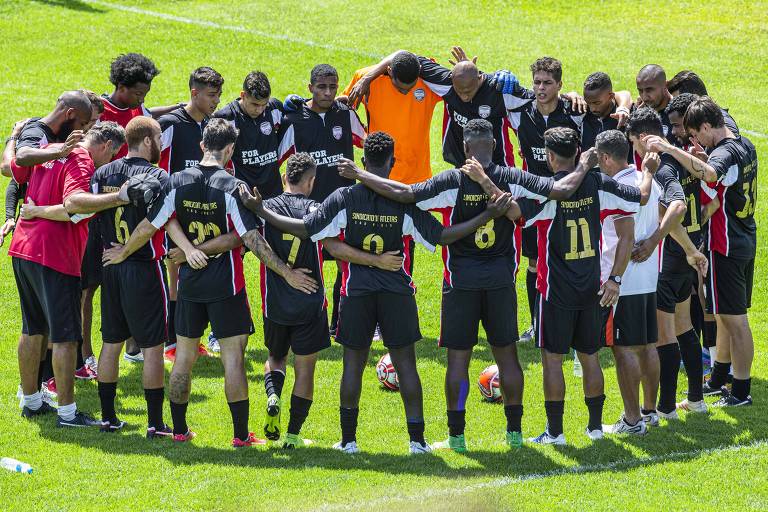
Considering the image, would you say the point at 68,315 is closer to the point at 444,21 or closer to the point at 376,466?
the point at 376,466

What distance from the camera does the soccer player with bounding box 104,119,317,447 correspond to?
8.58 m

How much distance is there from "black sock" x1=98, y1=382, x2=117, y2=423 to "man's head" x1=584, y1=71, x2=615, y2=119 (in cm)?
567

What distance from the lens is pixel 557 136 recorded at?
8734 millimetres

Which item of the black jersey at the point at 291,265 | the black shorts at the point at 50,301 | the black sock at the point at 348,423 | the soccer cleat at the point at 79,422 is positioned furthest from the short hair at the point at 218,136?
the soccer cleat at the point at 79,422

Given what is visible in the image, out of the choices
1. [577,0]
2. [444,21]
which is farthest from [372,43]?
[577,0]

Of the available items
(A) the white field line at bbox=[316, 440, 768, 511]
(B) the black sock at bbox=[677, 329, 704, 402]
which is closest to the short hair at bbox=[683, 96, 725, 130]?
(B) the black sock at bbox=[677, 329, 704, 402]

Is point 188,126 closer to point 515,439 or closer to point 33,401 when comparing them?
point 33,401

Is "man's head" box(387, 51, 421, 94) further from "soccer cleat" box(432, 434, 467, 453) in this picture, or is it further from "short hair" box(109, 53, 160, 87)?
"soccer cleat" box(432, 434, 467, 453)

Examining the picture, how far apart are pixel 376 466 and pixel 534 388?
2.79 meters

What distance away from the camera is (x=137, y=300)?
902 centimetres

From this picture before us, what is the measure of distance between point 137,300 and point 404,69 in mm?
4299

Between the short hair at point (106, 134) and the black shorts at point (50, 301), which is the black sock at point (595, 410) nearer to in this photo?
the black shorts at point (50, 301)

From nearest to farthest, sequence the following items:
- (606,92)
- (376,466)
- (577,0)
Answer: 1. (376,466)
2. (606,92)
3. (577,0)

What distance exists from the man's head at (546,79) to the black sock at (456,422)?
3.95m
